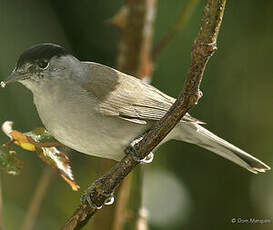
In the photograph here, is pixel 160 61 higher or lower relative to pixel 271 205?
higher

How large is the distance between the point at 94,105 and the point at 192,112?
137 cm

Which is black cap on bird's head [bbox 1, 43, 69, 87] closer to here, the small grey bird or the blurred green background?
the small grey bird

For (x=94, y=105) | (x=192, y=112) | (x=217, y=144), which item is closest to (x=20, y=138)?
(x=94, y=105)

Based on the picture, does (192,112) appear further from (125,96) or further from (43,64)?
(43,64)

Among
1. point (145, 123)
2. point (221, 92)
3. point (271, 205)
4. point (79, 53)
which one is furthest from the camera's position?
point (79, 53)

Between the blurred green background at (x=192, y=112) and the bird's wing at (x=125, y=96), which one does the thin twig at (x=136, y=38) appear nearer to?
the bird's wing at (x=125, y=96)

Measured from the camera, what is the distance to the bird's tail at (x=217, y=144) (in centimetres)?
343

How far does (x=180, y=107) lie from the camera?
2.25 m

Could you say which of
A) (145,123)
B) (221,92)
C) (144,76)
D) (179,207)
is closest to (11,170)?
(145,123)

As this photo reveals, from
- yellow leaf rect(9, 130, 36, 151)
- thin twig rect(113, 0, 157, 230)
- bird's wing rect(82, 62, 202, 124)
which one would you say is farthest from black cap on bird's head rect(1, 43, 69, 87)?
yellow leaf rect(9, 130, 36, 151)

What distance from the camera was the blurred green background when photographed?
175 inches

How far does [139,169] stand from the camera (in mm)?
3412

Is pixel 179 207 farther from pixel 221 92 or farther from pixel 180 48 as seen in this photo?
pixel 180 48

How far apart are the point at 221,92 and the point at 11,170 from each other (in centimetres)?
267
